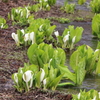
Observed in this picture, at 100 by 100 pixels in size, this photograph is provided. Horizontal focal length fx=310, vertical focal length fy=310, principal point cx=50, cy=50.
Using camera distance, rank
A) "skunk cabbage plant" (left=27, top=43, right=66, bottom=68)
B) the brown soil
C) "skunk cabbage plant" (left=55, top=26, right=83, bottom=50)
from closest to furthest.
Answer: the brown soil
"skunk cabbage plant" (left=27, top=43, right=66, bottom=68)
"skunk cabbage plant" (left=55, top=26, right=83, bottom=50)

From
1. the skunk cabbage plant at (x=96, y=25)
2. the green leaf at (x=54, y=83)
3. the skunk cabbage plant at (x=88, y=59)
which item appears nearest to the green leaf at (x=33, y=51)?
the skunk cabbage plant at (x=88, y=59)

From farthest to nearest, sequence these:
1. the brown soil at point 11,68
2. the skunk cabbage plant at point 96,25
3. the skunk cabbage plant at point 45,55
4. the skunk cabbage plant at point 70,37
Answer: the skunk cabbage plant at point 96,25
the skunk cabbage plant at point 70,37
the skunk cabbage plant at point 45,55
the brown soil at point 11,68

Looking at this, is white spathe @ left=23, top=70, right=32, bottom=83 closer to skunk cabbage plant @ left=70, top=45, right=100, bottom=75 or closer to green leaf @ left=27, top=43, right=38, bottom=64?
green leaf @ left=27, top=43, right=38, bottom=64

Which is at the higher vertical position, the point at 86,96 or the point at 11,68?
the point at 86,96

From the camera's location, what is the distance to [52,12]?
8.80 metres

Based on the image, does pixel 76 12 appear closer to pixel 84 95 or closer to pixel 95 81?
pixel 95 81

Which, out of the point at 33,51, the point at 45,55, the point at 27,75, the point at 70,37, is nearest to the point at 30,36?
the point at 70,37

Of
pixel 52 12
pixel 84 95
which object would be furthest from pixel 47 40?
pixel 52 12

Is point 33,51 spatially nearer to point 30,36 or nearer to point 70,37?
point 30,36

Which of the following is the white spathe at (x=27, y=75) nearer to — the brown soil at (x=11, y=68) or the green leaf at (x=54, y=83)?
the brown soil at (x=11, y=68)

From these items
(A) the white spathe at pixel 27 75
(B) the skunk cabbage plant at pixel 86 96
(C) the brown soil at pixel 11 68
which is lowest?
(C) the brown soil at pixel 11 68

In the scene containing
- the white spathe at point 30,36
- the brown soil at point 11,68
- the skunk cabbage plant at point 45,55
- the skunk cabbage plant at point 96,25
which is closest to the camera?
the brown soil at point 11,68

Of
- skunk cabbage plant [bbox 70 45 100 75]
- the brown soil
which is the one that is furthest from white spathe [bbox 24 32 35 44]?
skunk cabbage plant [bbox 70 45 100 75]

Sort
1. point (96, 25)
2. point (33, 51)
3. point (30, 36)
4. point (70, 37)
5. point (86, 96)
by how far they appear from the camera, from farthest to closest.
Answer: point (96, 25) < point (70, 37) < point (30, 36) < point (33, 51) < point (86, 96)
